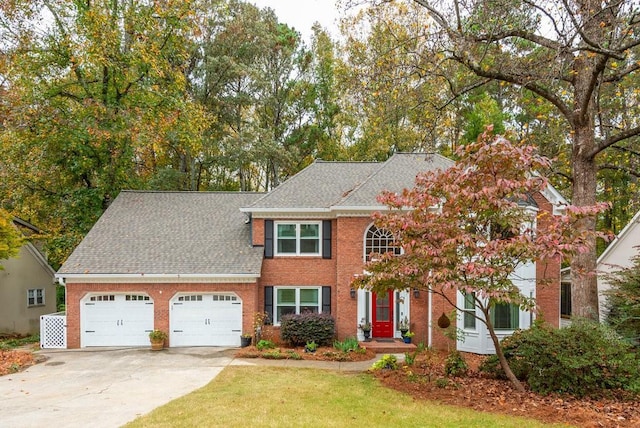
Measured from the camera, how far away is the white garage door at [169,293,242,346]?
15.1 metres

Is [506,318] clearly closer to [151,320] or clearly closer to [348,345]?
[348,345]

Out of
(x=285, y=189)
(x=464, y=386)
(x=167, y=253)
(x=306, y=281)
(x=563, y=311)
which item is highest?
(x=285, y=189)

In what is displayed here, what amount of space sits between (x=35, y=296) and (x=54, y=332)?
795 centimetres

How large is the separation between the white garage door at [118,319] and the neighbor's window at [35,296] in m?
8.38

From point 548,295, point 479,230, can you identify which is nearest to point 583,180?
point 479,230

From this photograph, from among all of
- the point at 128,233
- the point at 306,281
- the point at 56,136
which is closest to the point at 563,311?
the point at 306,281

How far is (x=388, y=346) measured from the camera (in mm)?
14180

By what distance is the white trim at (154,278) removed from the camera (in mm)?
14539

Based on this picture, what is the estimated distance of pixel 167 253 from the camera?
1567 centimetres

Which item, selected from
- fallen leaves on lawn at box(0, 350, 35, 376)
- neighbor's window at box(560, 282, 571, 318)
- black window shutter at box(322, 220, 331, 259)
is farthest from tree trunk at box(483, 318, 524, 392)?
neighbor's window at box(560, 282, 571, 318)

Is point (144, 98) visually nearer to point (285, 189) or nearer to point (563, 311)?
point (285, 189)

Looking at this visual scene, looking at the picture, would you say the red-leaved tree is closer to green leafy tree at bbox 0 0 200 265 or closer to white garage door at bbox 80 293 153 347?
white garage door at bbox 80 293 153 347

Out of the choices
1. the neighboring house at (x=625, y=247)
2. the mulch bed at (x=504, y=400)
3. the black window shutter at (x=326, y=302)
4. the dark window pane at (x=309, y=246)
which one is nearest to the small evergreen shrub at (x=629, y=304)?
the mulch bed at (x=504, y=400)

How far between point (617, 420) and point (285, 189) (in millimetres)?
12644
